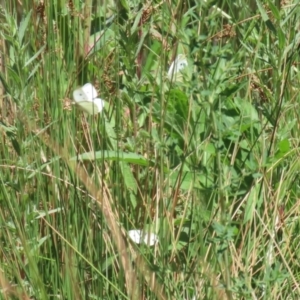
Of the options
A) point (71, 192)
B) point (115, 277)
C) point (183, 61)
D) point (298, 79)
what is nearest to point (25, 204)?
point (71, 192)

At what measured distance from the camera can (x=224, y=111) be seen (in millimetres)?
1813

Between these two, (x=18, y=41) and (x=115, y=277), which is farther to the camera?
(x=18, y=41)

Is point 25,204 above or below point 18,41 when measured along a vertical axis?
below

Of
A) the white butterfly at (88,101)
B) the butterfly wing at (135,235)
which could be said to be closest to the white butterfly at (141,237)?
the butterfly wing at (135,235)

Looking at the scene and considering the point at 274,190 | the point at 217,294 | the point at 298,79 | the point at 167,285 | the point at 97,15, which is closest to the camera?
the point at 217,294

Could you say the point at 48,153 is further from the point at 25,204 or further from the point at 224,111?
the point at 224,111

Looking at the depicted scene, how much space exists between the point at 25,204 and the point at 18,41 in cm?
34

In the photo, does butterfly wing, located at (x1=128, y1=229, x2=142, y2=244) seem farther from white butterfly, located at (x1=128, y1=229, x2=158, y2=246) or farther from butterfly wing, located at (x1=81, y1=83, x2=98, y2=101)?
butterfly wing, located at (x1=81, y1=83, x2=98, y2=101)

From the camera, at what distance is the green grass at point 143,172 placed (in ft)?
5.20

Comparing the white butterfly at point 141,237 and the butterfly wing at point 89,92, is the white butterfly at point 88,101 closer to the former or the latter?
the butterfly wing at point 89,92

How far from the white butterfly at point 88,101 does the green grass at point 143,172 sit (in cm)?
3

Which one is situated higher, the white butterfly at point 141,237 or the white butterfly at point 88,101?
the white butterfly at point 88,101

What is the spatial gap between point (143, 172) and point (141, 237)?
33 cm

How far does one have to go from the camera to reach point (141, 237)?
1623 millimetres
